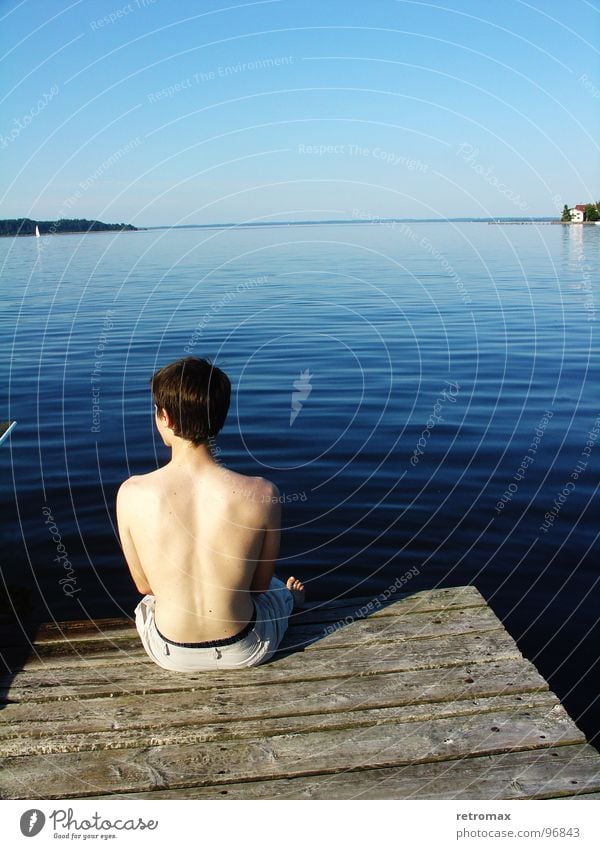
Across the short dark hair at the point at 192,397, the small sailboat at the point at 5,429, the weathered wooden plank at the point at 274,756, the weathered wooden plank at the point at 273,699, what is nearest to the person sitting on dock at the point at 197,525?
the short dark hair at the point at 192,397

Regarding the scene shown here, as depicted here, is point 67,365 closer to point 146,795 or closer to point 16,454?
point 16,454

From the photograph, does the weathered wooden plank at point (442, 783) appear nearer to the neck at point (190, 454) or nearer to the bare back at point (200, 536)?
the bare back at point (200, 536)

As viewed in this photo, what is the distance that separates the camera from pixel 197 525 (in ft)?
12.3

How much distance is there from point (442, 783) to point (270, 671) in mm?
1094

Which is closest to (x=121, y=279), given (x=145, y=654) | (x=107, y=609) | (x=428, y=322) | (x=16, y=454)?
(x=428, y=322)

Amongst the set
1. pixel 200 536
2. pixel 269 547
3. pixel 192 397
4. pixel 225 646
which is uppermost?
pixel 192 397

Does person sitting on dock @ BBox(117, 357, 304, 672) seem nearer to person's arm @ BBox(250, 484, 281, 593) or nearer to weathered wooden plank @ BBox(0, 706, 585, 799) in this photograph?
person's arm @ BBox(250, 484, 281, 593)

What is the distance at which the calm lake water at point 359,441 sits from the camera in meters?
6.57

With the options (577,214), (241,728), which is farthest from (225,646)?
(577,214)

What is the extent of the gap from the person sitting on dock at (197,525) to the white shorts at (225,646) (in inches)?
0.4

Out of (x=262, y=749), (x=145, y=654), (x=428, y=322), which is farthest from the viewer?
(x=428, y=322)

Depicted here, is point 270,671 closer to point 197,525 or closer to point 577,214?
point 197,525

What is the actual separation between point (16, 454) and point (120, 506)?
19.9 feet
